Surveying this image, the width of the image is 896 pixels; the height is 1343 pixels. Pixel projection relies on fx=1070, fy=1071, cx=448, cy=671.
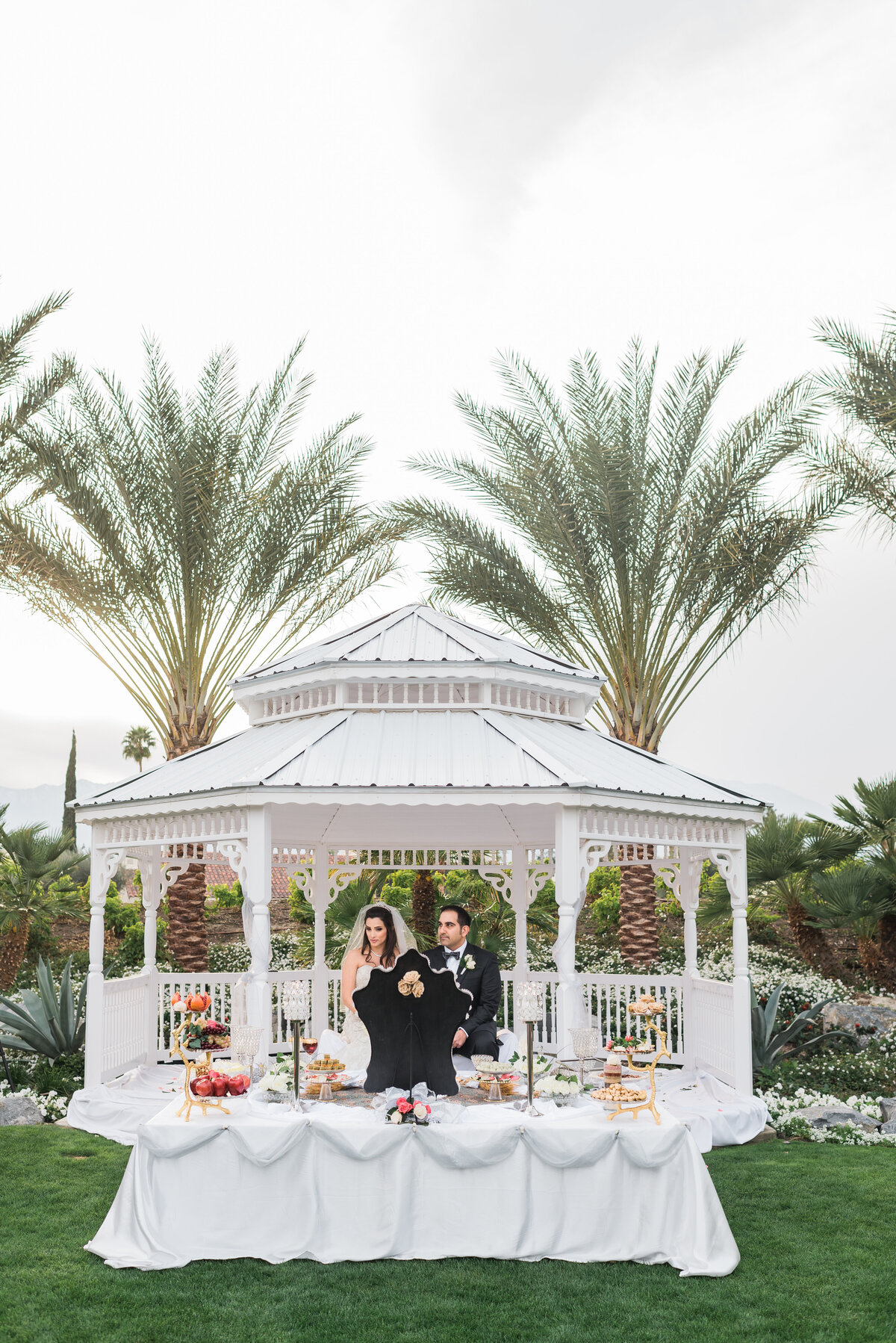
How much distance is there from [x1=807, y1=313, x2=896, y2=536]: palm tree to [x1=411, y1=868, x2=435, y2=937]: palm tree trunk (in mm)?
9166

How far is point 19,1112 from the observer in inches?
455

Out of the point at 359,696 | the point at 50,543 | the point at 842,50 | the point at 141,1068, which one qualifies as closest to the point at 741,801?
the point at 359,696

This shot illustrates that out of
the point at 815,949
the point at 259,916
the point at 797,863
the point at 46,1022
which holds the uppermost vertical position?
the point at 797,863

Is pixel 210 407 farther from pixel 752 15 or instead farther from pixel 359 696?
pixel 752 15

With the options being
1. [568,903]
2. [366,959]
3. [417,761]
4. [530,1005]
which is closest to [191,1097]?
[530,1005]

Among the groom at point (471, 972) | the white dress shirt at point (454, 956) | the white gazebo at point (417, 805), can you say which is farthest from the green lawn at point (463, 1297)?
the white dress shirt at point (454, 956)

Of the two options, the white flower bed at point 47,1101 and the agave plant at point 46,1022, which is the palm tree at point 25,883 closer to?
the agave plant at point 46,1022

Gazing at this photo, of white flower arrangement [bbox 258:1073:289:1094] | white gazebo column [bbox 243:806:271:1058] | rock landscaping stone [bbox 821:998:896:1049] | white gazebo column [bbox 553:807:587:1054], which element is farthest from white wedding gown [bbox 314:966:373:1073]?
rock landscaping stone [bbox 821:998:896:1049]

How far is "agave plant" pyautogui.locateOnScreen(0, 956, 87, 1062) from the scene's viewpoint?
13.4 m

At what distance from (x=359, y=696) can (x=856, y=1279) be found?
23.1ft

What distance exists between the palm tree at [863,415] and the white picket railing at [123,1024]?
38.2ft

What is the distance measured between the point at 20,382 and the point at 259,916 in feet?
32.2

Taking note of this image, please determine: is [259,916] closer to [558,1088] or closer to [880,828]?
[558,1088]

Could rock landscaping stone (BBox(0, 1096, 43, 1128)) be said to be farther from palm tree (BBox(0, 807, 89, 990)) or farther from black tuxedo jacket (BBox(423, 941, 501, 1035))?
palm tree (BBox(0, 807, 89, 990))
